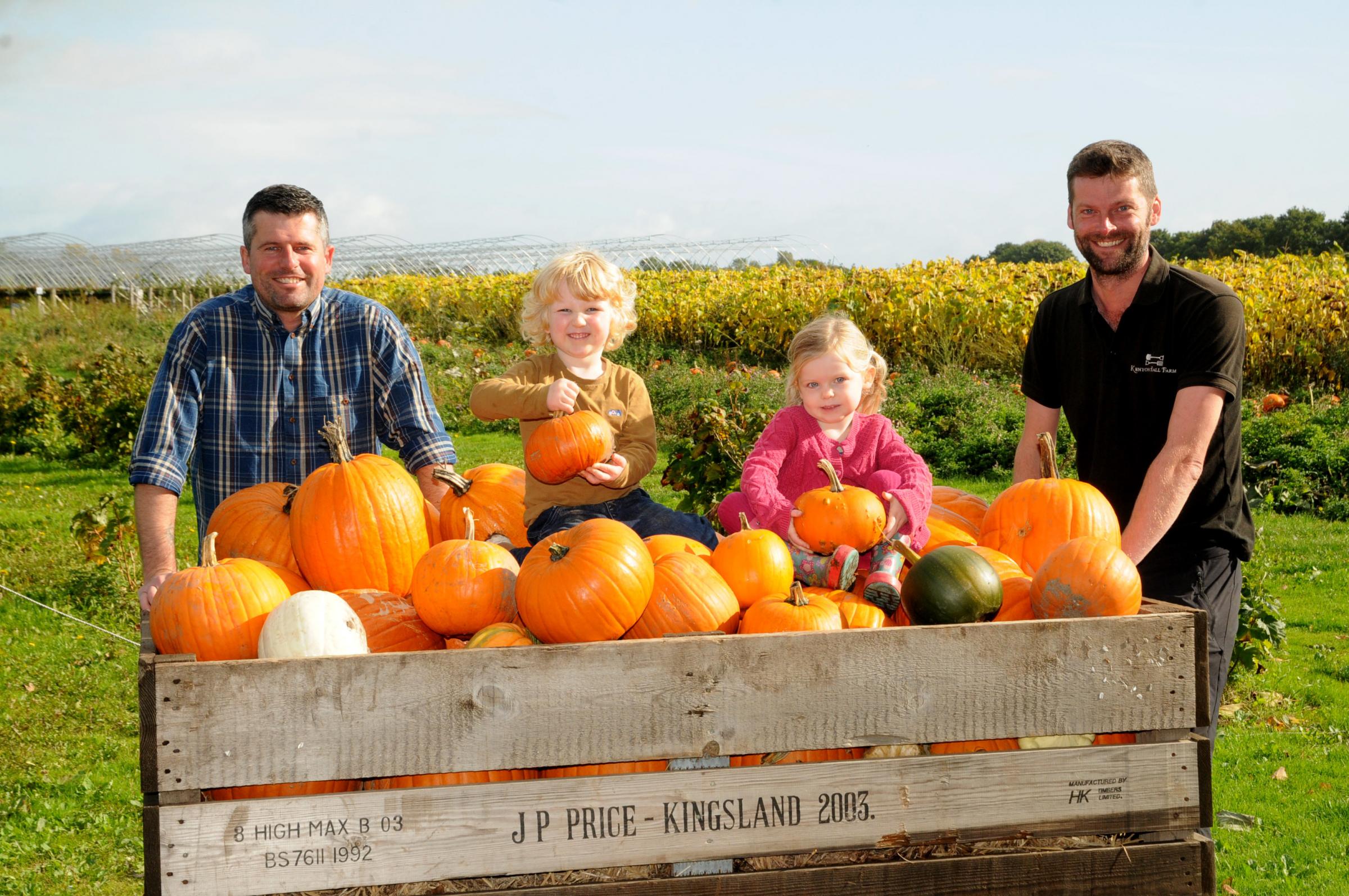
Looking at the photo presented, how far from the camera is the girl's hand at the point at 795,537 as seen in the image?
10.2 ft

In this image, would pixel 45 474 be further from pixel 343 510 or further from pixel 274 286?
pixel 343 510

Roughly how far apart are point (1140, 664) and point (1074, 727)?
0.64ft

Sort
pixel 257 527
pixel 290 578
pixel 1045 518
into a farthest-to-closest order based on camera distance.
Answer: pixel 257 527
pixel 1045 518
pixel 290 578

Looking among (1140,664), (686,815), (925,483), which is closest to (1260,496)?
(925,483)

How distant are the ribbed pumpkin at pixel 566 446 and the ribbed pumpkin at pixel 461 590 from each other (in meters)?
0.78

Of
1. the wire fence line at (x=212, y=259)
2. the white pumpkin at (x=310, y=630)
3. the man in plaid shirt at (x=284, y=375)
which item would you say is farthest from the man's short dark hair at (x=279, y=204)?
the wire fence line at (x=212, y=259)

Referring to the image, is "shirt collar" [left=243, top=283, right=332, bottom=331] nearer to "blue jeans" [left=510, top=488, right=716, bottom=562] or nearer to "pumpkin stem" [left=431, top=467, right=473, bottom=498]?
"pumpkin stem" [left=431, top=467, right=473, bottom=498]

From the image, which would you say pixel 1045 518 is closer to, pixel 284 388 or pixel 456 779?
pixel 456 779

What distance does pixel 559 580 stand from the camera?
2410mm

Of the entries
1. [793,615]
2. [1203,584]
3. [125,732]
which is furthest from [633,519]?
[125,732]

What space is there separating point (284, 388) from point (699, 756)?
2.43 metres

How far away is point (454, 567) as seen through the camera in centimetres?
255

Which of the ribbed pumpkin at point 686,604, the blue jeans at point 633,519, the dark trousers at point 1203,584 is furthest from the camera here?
the blue jeans at point 633,519

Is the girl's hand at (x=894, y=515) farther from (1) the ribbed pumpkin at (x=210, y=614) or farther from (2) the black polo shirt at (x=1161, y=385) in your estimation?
(1) the ribbed pumpkin at (x=210, y=614)
